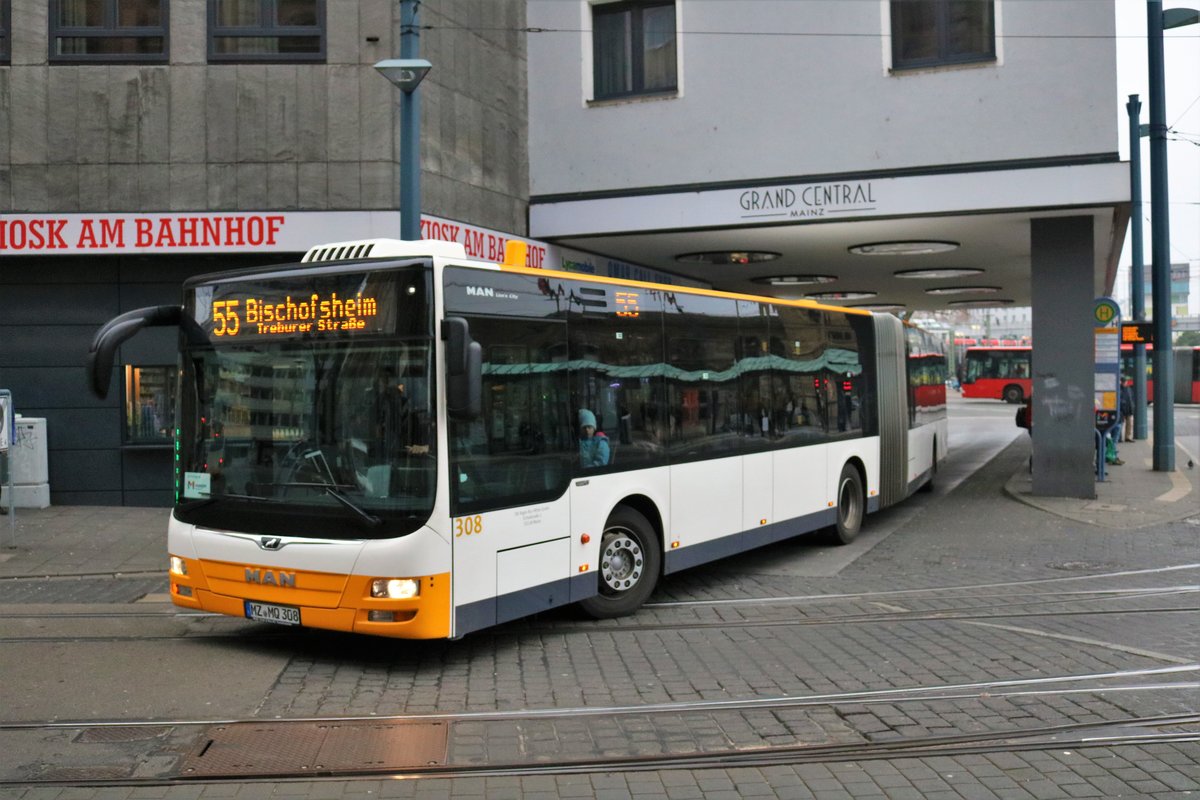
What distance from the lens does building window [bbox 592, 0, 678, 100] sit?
17.5 m

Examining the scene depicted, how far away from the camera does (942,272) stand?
2367cm

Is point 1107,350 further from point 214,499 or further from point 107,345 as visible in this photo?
point 107,345

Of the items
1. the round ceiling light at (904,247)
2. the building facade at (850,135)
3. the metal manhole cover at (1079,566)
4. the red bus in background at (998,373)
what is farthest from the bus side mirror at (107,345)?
the red bus in background at (998,373)

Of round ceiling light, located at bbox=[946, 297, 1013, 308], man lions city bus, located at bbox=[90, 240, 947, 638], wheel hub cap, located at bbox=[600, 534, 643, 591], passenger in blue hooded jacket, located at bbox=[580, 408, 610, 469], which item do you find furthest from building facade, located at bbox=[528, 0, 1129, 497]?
round ceiling light, located at bbox=[946, 297, 1013, 308]

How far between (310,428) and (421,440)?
0.80 metres

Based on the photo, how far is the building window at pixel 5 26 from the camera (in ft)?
49.3

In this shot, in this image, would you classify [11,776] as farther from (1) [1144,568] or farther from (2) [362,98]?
(2) [362,98]

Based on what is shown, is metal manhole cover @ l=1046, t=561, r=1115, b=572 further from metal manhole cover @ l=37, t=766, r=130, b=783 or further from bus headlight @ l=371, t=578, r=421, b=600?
metal manhole cover @ l=37, t=766, r=130, b=783

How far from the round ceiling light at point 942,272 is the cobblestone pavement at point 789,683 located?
41.7ft

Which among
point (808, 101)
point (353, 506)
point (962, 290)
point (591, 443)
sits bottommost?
point (353, 506)

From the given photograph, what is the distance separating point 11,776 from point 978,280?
24767 mm

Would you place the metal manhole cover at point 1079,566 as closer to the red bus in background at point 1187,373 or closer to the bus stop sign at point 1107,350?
the bus stop sign at point 1107,350

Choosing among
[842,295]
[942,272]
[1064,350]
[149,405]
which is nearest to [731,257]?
[942,272]

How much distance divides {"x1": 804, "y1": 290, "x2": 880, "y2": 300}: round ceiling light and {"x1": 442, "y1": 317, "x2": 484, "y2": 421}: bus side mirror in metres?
23.9
